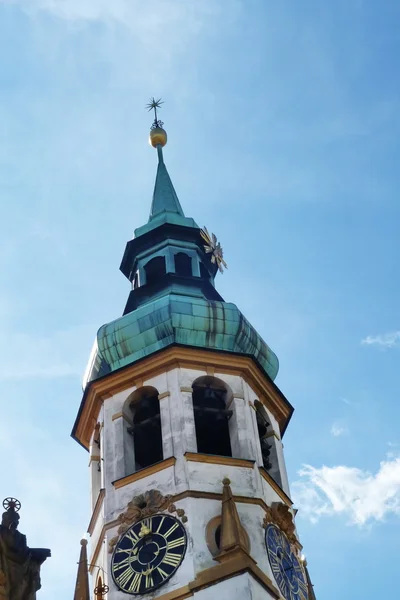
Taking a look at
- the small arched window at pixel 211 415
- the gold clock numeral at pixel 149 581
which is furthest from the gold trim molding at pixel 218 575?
the small arched window at pixel 211 415

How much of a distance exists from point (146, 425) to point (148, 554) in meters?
3.35

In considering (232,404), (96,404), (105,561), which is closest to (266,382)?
(232,404)

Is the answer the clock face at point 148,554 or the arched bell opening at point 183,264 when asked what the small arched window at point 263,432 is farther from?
the arched bell opening at point 183,264

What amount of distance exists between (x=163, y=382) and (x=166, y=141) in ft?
34.4

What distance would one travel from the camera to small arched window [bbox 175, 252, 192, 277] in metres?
29.8

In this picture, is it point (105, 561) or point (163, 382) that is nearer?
point (105, 561)

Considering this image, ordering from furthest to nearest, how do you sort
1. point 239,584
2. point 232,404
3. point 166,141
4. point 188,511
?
point 166,141, point 232,404, point 188,511, point 239,584

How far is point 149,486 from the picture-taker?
2420 cm

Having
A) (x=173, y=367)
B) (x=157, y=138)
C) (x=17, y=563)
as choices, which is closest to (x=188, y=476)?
(x=173, y=367)

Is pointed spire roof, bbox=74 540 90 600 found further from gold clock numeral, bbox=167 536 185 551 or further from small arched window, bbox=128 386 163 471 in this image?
small arched window, bbox=128 386 163 471

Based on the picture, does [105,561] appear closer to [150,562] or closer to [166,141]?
[150,562]

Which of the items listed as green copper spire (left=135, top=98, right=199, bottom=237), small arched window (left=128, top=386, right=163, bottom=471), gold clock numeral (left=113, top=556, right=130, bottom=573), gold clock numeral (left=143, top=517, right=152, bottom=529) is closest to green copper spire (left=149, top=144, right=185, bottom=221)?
green copper spire (left=135, top=98, right=199, bottom=237)

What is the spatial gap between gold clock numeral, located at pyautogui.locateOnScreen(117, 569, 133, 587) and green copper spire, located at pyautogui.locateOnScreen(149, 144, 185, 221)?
10.4m

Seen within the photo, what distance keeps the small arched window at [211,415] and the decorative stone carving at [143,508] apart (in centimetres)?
229
